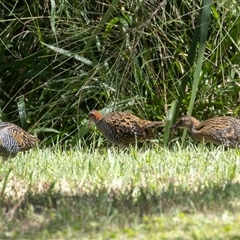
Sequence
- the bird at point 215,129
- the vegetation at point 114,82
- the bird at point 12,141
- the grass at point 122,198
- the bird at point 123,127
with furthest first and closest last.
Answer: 1. the bird at point 123,127
2. the bird at point 215,129
3. the bird at point 12,141
4. the vegetation at point 114,82
5. the grass at point 122,198

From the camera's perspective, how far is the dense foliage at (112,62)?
10.6 meters

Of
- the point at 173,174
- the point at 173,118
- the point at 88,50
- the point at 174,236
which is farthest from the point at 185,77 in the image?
the point at 174,236

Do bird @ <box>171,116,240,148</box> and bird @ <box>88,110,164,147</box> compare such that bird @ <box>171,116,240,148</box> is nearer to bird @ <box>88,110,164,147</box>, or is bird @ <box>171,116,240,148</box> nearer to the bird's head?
the bird's head

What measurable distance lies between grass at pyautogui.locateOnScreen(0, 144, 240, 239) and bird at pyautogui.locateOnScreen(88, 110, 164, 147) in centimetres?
226

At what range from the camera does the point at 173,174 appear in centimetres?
703

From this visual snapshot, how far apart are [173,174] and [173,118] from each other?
3.68 metres

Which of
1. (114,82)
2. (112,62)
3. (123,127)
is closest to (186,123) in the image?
(123,127)

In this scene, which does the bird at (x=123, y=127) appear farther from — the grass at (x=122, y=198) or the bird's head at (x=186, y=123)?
the grass at (x=122, y=198)

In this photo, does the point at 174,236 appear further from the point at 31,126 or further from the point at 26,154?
the point at 31,126

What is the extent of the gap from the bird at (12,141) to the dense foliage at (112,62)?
3.42 feet

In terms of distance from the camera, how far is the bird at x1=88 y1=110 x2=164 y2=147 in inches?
414

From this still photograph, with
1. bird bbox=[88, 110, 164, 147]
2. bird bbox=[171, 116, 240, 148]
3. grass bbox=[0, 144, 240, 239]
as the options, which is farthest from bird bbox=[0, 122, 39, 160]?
bird bbox=[171, 116, 240, 148]

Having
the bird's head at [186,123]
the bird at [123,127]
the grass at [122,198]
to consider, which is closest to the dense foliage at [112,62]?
the bird's head at [186,123]

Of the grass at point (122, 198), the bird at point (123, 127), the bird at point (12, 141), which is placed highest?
the grass at point (122, 198)
